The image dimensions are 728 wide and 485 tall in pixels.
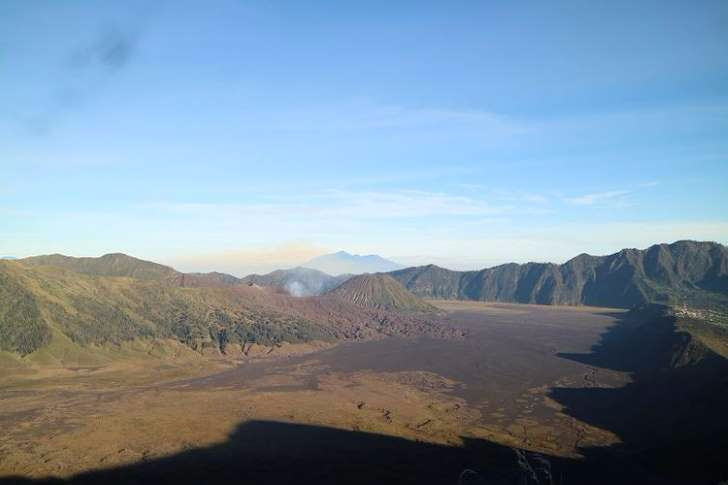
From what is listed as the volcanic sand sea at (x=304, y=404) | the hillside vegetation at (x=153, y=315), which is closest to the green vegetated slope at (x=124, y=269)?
the hillside vegetation at (x=153, y=315)

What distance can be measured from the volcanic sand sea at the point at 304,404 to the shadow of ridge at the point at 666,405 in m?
3.77

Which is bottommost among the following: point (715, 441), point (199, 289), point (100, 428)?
point (100, 428)

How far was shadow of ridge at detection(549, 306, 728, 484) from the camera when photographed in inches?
2039

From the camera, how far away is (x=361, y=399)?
81250 millimetres

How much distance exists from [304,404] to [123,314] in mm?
72242

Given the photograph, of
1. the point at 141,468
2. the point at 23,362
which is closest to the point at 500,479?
the point at 141,468

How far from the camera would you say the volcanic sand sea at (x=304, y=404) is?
5766 centimetres

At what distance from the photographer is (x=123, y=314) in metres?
127

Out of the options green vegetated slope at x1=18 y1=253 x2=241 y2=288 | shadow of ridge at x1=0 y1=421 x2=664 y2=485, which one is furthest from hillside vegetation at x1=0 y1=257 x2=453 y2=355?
shadow of ridge at x1=0 y1=421 x2=664 y2=485

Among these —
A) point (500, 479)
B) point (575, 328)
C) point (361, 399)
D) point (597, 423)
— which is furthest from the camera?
point (575, 328)

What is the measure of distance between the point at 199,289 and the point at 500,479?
421 feet

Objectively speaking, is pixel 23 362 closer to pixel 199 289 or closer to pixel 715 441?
pixel 199 289

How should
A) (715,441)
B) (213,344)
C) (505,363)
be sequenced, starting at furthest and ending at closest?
(213,344) → (505,363) → (715,441)

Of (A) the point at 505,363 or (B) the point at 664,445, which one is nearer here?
(B) the point at 664,445
